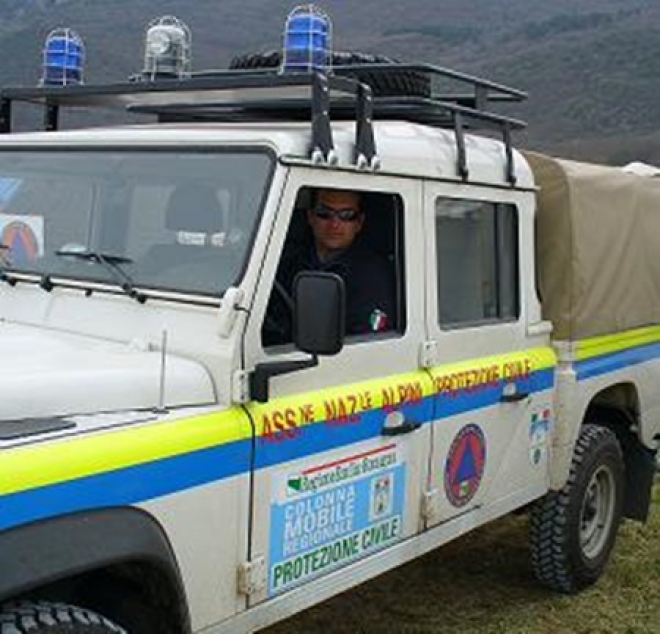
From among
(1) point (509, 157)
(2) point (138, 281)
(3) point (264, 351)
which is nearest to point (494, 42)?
(1) point (509, 157)

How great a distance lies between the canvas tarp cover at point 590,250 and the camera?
16.9ft

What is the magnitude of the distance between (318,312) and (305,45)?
1.08 meters

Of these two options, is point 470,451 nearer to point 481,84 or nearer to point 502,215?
point 502,215

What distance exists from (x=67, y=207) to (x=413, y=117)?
→ 1.47 metres

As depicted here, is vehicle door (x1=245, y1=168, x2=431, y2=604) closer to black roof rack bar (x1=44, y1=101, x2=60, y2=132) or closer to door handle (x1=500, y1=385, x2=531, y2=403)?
door handle (x1=500, y1=385, x2=531, y2=403)

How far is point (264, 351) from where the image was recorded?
11.3 ft

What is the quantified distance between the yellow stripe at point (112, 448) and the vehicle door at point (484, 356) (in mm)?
1174

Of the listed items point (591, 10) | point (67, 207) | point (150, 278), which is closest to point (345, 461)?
point (150, 278)

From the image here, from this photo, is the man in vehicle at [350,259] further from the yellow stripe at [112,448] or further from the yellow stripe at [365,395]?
the yellow stripe at [112,448]

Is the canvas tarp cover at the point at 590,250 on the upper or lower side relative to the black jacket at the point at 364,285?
upper

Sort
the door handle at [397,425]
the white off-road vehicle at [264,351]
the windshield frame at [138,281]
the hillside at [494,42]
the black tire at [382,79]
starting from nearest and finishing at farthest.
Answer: the white off-road vehicle at [264,351]
the windshield frame at [138,281]
the door handle at [397,425]
the black tire at [382,79]
the hillside at [494,42]

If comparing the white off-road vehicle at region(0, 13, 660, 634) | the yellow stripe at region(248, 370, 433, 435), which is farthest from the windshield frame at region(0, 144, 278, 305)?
the yellow stripe at region(248, 370, 433, 435)

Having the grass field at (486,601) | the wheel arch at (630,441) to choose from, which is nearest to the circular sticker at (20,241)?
the grass field at (486,601)

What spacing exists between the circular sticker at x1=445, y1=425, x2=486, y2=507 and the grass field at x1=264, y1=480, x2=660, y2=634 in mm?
868
